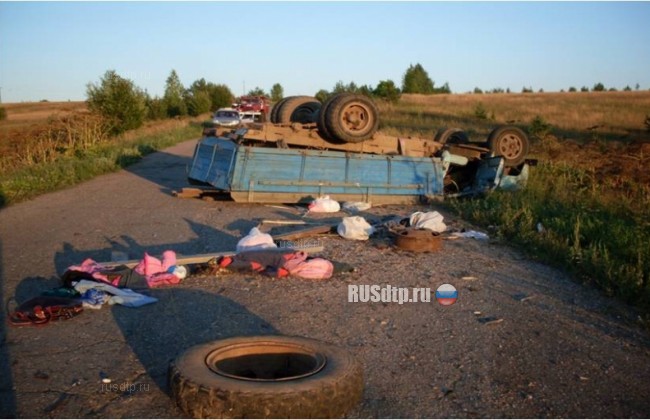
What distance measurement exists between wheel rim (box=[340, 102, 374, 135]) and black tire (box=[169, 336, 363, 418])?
846 cm

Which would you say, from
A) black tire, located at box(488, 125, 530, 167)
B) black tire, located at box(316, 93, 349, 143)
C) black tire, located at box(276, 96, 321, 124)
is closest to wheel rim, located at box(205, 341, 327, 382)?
black tire, located at box(316, 93, 349, 143)

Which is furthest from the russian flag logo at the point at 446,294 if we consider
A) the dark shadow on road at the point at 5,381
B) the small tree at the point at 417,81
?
the small tree at the point at 417,81

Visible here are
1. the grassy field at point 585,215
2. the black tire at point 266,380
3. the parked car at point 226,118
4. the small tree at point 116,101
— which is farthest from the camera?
the parked car at point 226,118

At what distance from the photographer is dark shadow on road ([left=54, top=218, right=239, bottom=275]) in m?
7.76

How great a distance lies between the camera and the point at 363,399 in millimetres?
3951

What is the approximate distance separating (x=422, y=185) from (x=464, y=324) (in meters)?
7.42

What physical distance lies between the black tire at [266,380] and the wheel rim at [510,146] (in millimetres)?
10833

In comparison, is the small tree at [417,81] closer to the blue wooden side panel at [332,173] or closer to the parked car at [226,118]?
the parked car at [226,118]

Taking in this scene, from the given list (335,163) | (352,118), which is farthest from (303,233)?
(352,118)

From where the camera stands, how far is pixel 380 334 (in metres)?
5.19

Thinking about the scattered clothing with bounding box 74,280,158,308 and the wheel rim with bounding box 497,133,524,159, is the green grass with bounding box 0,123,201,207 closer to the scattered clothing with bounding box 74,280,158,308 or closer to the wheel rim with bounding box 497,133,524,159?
the scattered clothing with bounding box 74,280,158,308

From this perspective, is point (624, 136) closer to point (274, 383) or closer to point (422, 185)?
point (422, 185)

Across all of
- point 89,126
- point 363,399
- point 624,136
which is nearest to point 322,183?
point 363,399

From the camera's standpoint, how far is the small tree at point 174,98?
5294cm
